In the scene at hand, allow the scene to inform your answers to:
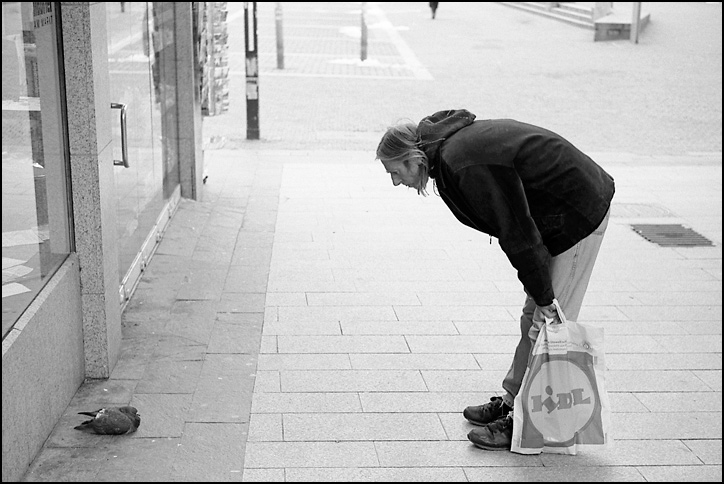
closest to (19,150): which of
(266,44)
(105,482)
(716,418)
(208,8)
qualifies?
(105,482)

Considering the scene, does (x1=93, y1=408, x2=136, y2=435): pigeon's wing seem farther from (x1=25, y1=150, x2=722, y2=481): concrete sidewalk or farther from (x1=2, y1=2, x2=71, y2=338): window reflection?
(x1=2, y1=2, x2=71, y2=338): window reflection

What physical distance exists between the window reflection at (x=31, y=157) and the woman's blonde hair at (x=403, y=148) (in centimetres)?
147

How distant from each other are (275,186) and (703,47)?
17902 millimetres

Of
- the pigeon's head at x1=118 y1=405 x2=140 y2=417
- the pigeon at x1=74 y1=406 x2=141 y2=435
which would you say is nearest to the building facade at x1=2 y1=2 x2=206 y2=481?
the pigeon at x1=74 y1=406 x2=141 y2=435

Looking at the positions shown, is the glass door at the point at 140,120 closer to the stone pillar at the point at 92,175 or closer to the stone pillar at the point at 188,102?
the stone pillar at the point at 188,102

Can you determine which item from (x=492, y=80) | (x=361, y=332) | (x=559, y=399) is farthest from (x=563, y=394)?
(x=492, y=80)

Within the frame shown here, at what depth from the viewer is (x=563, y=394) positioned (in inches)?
150

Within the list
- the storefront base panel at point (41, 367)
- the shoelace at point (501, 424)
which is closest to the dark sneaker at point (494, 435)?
the shoelace at point (501, 424)

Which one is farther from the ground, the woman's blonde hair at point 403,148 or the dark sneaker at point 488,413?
the woman's blonde hair at point 403,148

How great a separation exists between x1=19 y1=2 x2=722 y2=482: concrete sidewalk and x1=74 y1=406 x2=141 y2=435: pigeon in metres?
0.05

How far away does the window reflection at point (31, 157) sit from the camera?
11.9ft

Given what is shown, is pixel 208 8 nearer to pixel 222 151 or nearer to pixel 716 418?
pixel 222 151

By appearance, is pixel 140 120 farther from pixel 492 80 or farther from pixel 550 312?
pixel 492 80

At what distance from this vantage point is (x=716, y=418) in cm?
441
